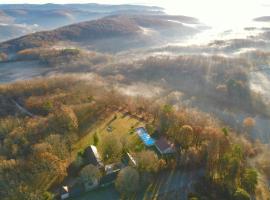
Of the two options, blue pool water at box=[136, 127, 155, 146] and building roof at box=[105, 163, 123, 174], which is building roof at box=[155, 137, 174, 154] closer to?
blue pool water at box=[136, 127, 155, 146]

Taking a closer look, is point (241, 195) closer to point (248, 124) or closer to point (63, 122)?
point (63, 122)

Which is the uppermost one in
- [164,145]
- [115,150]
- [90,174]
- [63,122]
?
[63,122]

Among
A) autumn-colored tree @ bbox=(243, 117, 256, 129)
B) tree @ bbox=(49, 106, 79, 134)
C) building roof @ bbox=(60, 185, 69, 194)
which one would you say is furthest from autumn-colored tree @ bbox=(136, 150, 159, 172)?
autumn-colored tree @ bbox=(243, 117, 256, 129)

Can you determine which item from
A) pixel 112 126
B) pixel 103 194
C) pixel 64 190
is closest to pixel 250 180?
pixel 103 194

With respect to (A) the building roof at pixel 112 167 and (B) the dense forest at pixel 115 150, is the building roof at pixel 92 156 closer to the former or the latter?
(A) the building roof at pixel 112 167

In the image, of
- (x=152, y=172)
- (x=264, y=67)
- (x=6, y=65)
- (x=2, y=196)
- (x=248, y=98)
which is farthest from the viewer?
(x=6, y=65)

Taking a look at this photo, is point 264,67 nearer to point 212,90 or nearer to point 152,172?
point 212,90

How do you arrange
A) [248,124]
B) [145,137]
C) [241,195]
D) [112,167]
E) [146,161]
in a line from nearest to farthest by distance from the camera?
[241,195] < [146,161] < [112,167] < [145,137] < [248,124]

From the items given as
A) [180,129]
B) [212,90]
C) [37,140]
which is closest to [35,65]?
[212,90]
